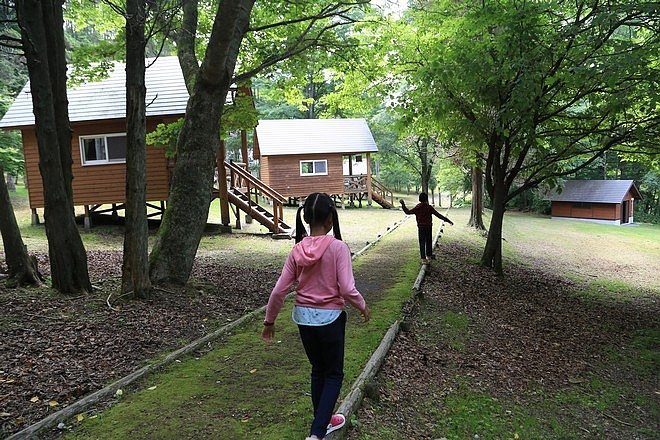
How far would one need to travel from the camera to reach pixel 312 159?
1264 inches

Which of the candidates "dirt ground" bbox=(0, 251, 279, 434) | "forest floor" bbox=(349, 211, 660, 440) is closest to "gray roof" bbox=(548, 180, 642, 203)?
"forest floor" bbox=(349, 211, 660, 440)

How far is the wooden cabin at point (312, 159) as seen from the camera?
3186 cm

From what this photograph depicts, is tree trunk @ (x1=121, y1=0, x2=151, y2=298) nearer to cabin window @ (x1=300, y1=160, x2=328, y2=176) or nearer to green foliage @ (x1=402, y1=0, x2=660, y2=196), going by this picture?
green foliage @ (x1=402, y1=0, x2=660, y2=196)

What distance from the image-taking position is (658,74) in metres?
8.16

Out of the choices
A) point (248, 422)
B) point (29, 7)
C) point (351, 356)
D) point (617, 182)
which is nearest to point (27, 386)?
point (248, 422)

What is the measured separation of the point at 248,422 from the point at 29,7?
22.9 feet

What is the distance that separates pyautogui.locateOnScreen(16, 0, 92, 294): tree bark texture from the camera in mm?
7156

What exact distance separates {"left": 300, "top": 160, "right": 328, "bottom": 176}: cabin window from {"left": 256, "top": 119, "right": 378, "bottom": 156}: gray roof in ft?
2.83

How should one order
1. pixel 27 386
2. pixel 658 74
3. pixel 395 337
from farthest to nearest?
pixel 658 74 < pixel 395 337 < pixel 27 386

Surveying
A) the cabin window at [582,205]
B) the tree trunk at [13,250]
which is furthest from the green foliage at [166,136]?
the cabin window at [582,205]

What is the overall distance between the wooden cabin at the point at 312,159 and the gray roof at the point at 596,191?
2053 centimetres

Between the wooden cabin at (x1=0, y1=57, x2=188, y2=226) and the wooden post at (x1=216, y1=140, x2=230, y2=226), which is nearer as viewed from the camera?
the wooden cabin at (x1=0, y1=57, x2=188, y2=226)

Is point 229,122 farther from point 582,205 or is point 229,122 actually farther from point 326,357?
point 582,205

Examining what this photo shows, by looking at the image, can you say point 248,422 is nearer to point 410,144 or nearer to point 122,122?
point 122,122
